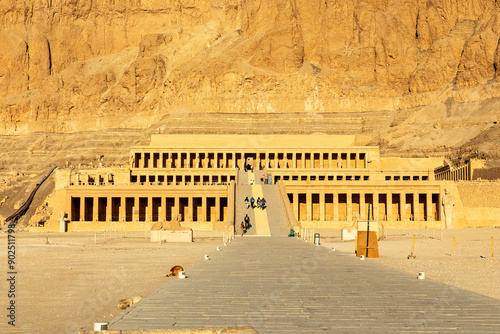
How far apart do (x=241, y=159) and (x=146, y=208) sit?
28894 millimetres

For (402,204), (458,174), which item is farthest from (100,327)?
(458,174)

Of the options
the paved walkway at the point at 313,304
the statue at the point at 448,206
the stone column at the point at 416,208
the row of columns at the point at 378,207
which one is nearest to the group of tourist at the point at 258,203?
the row of columns at the point at 378,207

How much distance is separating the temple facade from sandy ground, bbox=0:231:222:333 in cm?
1652

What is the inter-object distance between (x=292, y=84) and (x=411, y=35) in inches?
1317

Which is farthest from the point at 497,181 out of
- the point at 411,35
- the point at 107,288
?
the point at 411,35

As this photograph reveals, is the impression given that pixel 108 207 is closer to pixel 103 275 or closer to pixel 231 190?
pixel 231 190

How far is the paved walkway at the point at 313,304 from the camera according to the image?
11953mm

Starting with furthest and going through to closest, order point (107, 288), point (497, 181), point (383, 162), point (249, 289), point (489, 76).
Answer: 1. point (489, 76)
2. point (383, 162)
3. point (497, 181)
4. point (107, 288)
5. point (249, 289)

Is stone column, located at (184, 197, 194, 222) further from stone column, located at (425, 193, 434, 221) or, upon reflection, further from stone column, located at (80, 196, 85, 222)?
stone column, located at (425, 193, 434, 221)

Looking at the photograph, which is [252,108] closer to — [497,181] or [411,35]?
[411,35]

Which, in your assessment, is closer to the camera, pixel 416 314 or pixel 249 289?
pixel 416 314

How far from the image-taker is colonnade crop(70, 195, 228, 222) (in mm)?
72938

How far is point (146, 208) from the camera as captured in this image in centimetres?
7675

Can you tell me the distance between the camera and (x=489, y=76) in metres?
143
